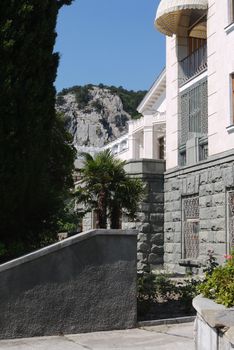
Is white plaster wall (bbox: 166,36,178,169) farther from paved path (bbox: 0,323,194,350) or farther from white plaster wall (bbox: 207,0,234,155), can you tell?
paved path (bbox: 0,323,194,350)

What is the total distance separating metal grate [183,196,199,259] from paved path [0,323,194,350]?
802 centimetres

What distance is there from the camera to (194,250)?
52.4ft

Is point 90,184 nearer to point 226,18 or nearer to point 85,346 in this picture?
point 226,18

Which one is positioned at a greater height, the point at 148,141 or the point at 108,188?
the point at 148,141

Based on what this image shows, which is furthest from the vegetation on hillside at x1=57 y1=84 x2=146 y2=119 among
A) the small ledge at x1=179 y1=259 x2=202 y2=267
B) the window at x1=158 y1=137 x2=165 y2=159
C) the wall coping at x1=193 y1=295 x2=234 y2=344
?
the wall coping at x1=193 y1=295 x2=234 y2=344

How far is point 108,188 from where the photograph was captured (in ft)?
48.9

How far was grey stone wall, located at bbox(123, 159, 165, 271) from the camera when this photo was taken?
17656 millimetres

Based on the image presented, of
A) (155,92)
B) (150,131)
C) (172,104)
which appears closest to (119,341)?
(172,104)

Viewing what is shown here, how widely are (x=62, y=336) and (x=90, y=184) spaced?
7.71 meters

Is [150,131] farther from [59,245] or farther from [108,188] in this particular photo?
[59,245]

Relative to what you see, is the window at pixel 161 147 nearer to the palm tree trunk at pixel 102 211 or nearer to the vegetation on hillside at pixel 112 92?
the palm tree trunk at pixel 102 211

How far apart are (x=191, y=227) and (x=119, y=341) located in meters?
9.29

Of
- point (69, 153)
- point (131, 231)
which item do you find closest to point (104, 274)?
point (131, 231)

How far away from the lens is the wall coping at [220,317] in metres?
4.51
